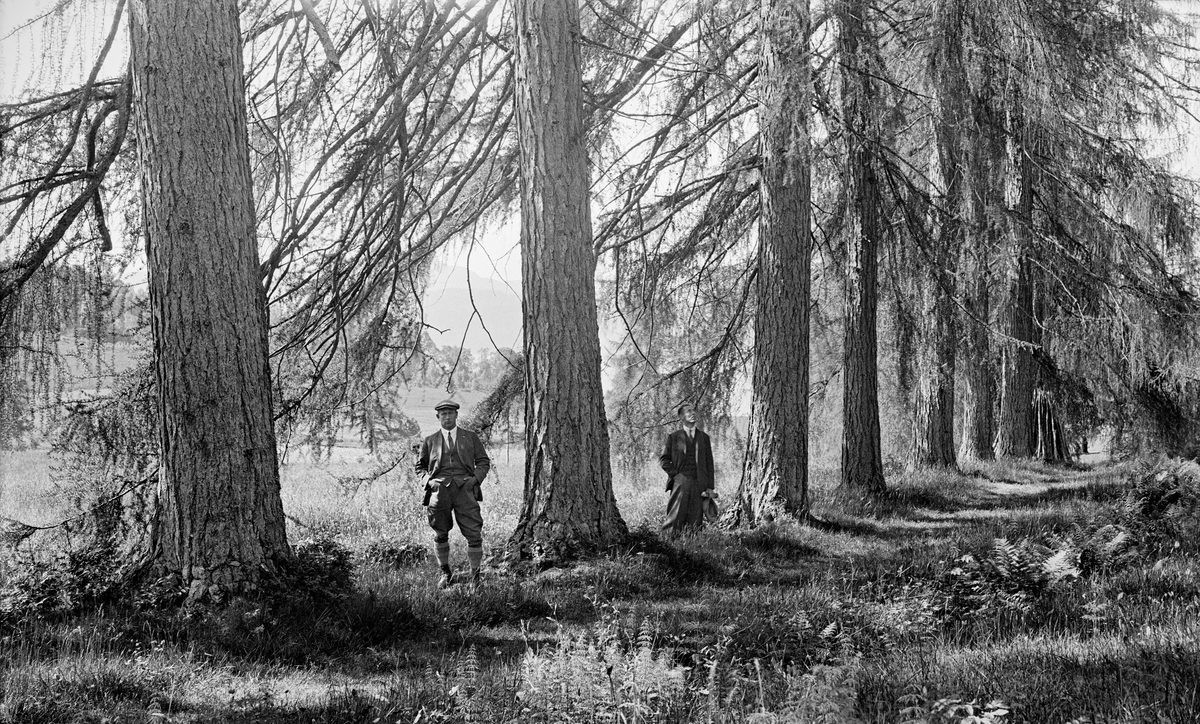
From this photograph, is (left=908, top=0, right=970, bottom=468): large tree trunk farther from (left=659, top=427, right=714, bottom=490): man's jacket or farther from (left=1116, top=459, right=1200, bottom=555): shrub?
(left=659, top=427, right=714, bottom=490): man's jacket

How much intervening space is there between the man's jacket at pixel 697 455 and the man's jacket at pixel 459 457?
2990mm

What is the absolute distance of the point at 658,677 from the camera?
3.82 m

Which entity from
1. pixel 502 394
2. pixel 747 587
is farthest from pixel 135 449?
pixel 747 587

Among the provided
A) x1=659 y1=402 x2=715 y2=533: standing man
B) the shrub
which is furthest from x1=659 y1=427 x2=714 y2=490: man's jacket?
the shrub

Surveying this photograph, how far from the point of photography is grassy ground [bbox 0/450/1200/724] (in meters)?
3.80

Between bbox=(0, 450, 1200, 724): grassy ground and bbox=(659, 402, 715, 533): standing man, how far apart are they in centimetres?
179

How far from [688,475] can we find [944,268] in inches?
194

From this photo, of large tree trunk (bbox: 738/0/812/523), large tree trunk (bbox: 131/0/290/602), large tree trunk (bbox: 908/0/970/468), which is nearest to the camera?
large tree trunk (bbox: 131/0/290/602)

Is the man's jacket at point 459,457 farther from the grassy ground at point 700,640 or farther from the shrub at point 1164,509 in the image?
the shrub at point 1164,509

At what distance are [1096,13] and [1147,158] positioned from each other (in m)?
4.77

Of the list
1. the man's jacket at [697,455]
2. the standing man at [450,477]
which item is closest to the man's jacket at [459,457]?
the standing man at [450,477]

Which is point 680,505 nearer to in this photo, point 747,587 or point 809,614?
point 747,587

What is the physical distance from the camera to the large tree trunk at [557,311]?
7.78 metres

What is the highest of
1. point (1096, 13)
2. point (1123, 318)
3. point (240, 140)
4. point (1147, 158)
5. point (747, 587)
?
point (1096, 13)
